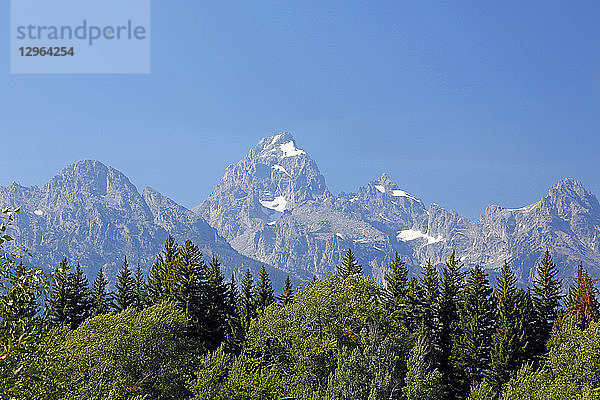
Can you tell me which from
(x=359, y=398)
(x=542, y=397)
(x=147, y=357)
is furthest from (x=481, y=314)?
(x=147, y=357)

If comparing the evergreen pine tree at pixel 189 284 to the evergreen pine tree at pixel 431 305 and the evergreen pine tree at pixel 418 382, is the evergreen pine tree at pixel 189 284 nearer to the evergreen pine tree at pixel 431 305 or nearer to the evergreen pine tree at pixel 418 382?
the evergreen pine tree at pixel 431 305

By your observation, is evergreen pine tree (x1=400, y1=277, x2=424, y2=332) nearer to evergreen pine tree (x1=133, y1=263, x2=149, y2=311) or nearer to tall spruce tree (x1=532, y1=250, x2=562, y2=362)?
tall spruce tree (x1=532, y1=250, x2=562, y2=362)

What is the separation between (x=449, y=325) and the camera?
71.4m

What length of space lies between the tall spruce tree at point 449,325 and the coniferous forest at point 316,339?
165 millimetres

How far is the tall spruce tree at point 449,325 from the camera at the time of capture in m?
69.1

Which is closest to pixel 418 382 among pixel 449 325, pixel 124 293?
pixel 449 325

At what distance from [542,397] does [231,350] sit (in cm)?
4029

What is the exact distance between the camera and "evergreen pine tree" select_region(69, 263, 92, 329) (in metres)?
73.8

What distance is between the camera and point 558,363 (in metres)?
50.2

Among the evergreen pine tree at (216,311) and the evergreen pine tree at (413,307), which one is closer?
the evergreen pine tree at (413,307)

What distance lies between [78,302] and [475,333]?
53.9 m

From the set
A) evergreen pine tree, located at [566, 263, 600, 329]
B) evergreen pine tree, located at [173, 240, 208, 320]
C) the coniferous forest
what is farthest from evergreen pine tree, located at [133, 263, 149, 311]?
evergreen pine tree, located at [566, 263, 600, 329]

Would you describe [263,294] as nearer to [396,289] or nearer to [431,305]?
[396,289]

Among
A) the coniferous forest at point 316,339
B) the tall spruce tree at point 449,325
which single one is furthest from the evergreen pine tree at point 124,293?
the tall spruce tree at point 449,325
